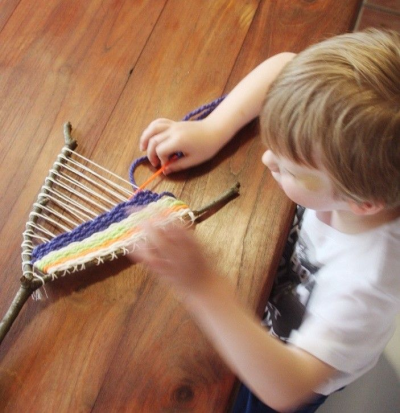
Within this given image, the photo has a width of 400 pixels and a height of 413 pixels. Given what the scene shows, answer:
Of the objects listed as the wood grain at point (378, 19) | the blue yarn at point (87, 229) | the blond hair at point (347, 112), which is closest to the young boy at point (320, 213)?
the blond hair at point (347, 112)

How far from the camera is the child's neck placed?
626 millimetres

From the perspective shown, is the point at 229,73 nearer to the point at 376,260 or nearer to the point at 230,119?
the point at 230,119

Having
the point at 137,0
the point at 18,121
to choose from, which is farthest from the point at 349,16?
the point at 18,121

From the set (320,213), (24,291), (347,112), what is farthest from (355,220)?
(24,291)

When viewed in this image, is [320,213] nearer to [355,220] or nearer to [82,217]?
[355,220]

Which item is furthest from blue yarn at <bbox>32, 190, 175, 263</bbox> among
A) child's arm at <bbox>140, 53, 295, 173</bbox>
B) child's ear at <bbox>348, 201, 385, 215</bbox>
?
child's ear at <bbox>348, 201, 385, 215</bbox>

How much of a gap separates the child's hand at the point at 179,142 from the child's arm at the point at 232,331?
0.72ft

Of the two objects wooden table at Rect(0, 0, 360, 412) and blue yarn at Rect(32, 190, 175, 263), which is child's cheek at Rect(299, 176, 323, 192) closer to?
wooden table at Rect(0, 0, 360, 412)

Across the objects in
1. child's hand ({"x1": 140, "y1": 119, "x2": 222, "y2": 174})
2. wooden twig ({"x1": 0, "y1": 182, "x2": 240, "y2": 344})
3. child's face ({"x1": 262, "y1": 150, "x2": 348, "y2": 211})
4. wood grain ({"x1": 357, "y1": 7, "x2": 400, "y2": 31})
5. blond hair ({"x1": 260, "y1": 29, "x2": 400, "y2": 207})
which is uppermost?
blond hair ({"x1": 260, "y1": 29, "x2": 400, "y2": 207})

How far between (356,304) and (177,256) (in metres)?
0.26

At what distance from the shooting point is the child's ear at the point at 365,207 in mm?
565

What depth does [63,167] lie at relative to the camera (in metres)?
0.78

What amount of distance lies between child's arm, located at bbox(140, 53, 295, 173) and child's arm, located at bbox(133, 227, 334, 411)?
227 millimetres

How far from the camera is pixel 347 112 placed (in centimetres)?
48
